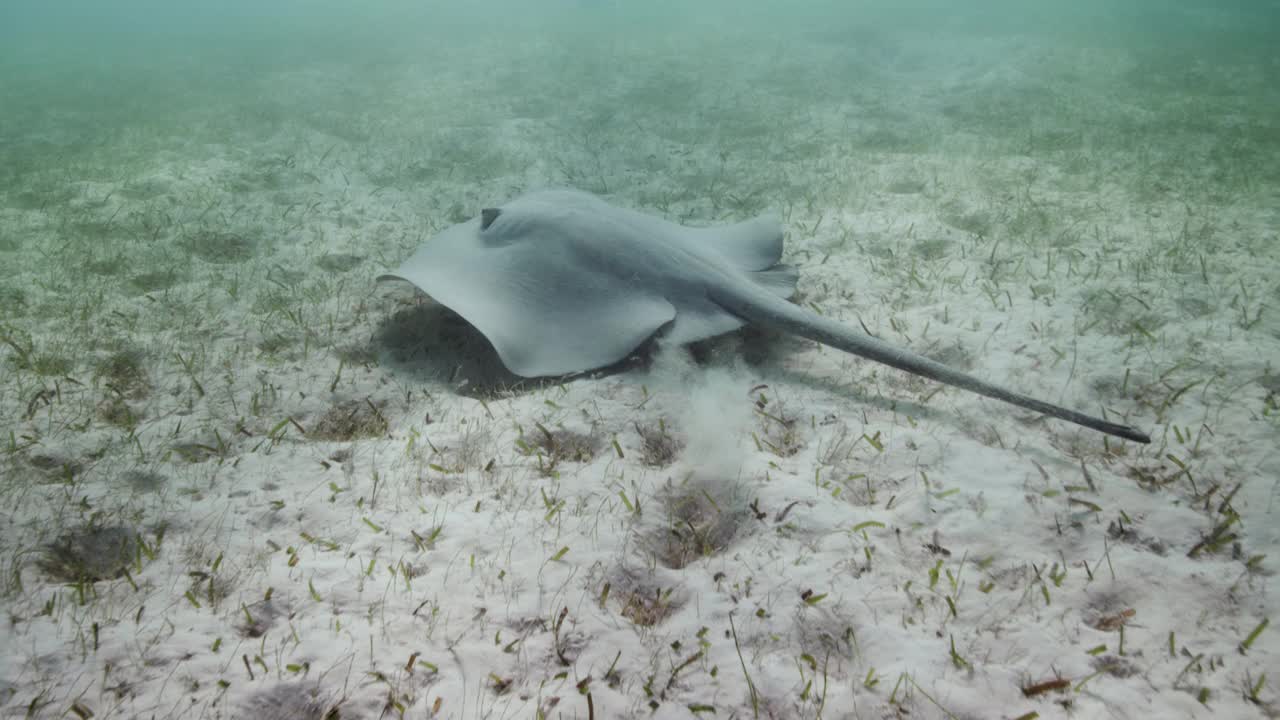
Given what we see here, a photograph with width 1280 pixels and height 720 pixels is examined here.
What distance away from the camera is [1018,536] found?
233 cm

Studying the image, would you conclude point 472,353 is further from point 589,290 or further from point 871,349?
point 871,349

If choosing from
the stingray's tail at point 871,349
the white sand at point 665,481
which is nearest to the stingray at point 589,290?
the stingray's tail at point 871,349

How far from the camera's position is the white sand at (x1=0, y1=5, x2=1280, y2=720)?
1.81 m

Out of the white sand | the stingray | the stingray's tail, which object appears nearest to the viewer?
the white sand

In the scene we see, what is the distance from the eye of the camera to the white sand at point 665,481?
1811 millimetres

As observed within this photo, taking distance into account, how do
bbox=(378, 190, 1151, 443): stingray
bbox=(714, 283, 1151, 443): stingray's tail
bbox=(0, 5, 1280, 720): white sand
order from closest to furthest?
bbox=(0, 5, 1280, 720): white sand, bbox=(714, 283, 1151, 443): stingray's tail, bbox=(378, 190, 1151, 443): stingray

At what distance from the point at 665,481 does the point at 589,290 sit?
153 centimetres

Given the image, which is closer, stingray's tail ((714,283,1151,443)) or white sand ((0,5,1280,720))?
white sand ((0,5,1280,720))

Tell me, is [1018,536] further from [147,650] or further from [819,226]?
[819,226]

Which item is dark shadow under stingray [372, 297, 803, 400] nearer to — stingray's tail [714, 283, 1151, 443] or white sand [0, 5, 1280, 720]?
white sand [0, 5, 1280, 720]

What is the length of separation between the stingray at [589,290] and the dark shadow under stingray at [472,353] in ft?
0.47

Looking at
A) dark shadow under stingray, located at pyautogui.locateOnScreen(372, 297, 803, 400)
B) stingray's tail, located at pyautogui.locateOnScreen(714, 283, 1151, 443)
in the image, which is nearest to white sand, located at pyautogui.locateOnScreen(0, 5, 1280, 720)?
dark shadow under stingray, located at pyautogui.locateOnScreen(372, 297, 803, 400)

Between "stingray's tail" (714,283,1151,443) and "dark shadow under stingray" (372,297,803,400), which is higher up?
"stingray's tail" (714,283,1151,443)

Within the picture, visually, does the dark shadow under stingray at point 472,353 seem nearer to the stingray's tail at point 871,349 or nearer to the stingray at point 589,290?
the stingray at point 589,290
